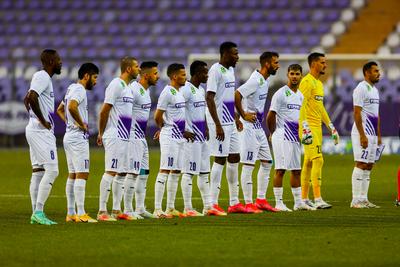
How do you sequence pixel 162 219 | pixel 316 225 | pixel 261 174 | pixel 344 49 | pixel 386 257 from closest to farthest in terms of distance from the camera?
pixel 386 257, pixel 316 225, pixel 162 219, pixel 261 174, pixel 344 49

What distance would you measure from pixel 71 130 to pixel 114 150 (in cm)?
60

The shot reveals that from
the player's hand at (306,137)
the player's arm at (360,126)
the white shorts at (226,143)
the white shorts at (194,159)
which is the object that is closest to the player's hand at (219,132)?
the white shorts at (226,143)

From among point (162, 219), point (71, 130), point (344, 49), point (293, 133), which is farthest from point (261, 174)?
point (344, 49)

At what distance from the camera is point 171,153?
46.7ft

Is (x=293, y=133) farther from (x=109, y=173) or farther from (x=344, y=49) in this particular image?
(x=344, y=49)

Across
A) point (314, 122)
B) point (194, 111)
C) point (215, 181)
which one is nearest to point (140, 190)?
point (215, 181)

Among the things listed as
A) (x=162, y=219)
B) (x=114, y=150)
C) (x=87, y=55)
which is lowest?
(x=162, y=219)

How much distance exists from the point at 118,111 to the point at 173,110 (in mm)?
1126

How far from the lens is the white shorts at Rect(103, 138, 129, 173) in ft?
43.5

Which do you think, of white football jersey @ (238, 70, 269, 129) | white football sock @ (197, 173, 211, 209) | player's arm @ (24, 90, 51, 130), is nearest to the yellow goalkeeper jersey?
white football jersey @ (238, 70, 269, 129)

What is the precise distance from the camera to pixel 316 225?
1280 centimetres

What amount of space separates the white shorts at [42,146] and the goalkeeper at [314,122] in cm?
428

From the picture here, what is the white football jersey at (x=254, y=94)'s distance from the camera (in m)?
14.9

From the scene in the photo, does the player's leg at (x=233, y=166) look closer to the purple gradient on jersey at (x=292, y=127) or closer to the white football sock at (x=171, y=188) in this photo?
the white football sock at (x=171, y=188)
